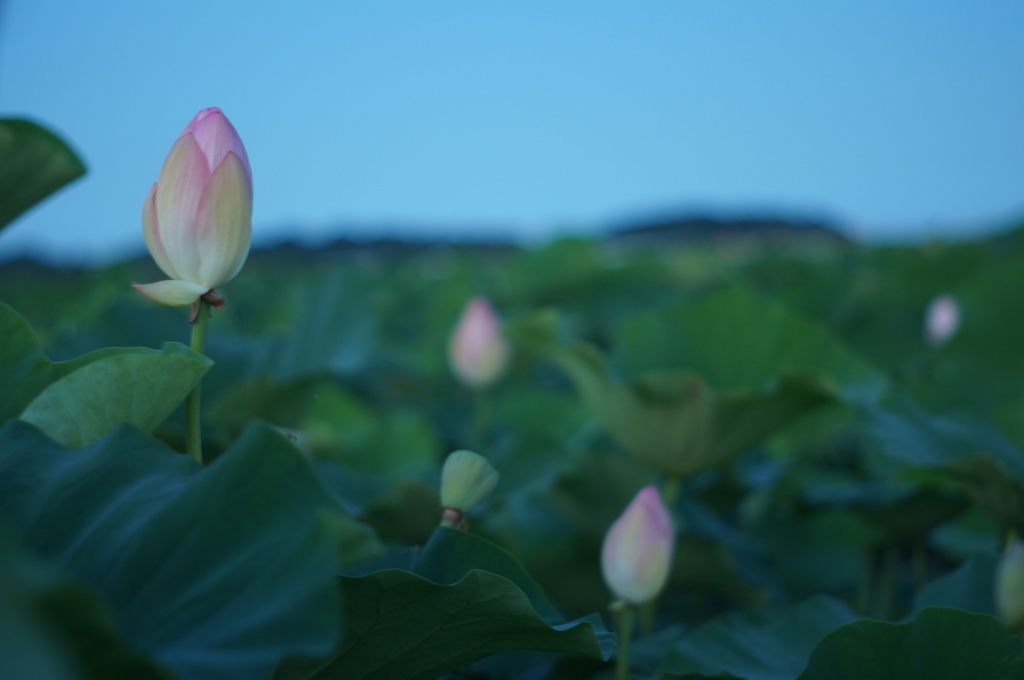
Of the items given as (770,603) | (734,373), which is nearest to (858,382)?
(734,373)

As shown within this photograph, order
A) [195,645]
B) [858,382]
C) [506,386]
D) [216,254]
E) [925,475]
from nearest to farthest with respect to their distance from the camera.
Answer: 1. [195,645]
2. [216,254]
3. [925,475]
4. [858,382]
5. [506,386]

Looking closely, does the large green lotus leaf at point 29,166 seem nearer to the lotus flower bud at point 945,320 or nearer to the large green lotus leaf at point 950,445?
the large green lotus leaf at point 950,445

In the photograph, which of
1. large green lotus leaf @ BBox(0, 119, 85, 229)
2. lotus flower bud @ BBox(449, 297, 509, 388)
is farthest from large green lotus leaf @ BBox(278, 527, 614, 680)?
lotus flower bud @ BBox(449, 297, 509, 388)

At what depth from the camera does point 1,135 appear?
50cm

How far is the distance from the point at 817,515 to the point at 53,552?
4.03 ft

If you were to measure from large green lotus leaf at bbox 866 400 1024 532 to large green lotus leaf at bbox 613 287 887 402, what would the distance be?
26cm

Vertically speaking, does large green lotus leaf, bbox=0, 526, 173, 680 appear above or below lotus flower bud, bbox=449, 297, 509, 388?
above

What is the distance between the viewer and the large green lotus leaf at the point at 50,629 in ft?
0.74

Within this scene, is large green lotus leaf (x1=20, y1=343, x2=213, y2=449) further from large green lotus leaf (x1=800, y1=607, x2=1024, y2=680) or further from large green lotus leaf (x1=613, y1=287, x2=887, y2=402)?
large green lotus leaf (x1=613, y1=287, x2=887, y2=402)

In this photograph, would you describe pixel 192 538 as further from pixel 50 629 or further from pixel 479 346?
pixel 479 346

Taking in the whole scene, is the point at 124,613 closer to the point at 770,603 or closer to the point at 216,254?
the point at 216,254

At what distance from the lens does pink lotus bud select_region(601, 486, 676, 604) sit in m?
0.65

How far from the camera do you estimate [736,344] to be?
1.42 m

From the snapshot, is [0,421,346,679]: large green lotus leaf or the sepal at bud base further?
the sepal at bud base
